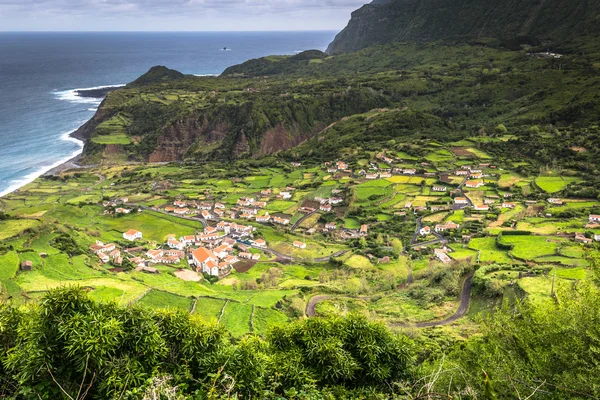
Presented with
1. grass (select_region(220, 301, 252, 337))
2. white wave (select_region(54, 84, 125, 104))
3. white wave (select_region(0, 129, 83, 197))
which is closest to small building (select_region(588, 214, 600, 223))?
grass (select_region(220, 301, 252, 337))

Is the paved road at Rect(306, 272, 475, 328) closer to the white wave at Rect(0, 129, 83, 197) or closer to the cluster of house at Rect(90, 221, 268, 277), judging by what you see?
the cluster of house at Rect(90, 221, 268, 277)

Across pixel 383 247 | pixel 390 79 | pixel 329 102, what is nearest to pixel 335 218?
pixel 383 247

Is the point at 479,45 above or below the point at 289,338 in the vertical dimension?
above

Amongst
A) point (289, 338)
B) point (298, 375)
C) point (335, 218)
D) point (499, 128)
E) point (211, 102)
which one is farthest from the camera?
point (211, 102)

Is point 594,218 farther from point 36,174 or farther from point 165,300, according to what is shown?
point 36,174

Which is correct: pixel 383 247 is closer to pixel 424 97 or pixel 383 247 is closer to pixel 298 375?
pixel 298 375

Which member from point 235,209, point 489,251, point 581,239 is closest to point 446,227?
point 489,251

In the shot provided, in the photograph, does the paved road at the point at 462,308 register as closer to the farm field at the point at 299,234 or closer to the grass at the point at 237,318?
the farm field at the point at 299,234
